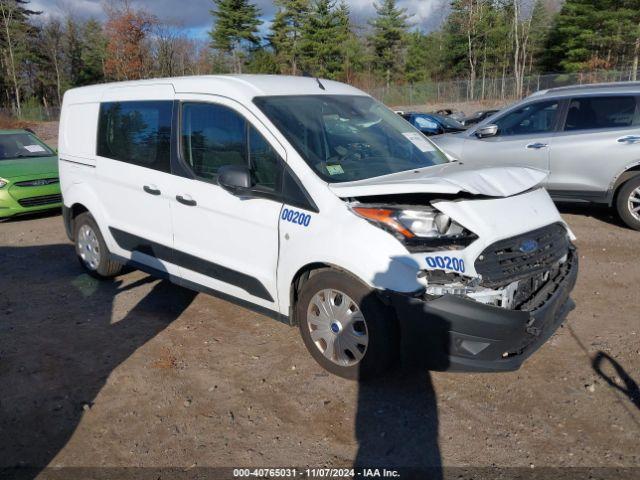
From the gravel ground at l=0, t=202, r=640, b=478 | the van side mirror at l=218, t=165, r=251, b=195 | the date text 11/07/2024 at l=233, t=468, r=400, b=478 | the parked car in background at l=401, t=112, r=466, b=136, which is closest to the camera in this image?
the date text 11/07/2024 at l=233, t=468, r=400, b=478

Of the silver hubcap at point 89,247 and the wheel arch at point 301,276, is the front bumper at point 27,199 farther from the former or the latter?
the wheel arch at point 301,276

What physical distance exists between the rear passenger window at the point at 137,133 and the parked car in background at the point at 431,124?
1293 cm

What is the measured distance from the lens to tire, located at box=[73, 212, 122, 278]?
5645 millimetres

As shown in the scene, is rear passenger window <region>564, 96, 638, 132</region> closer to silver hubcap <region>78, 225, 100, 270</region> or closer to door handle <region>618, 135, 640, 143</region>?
door handle <region>618, 135, 640, 143</region>

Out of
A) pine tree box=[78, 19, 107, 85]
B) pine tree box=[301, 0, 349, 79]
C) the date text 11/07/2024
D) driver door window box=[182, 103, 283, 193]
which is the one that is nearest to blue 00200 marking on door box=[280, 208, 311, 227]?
driver door window box=[182, 103, 283, 193]

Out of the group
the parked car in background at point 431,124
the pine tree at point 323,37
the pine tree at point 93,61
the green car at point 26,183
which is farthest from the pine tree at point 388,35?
the green car at point 26,183

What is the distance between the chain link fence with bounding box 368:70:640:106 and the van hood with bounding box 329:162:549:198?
132 ft

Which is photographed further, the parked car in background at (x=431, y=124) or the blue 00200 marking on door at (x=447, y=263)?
the parked car in background at (x=431, y=124)

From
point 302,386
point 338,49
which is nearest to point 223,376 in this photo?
point 302,386

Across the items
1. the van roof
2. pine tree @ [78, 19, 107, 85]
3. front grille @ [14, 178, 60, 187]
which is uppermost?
pine tree @ [78, 19, 107, 85]

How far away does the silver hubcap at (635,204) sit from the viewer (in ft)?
23.3

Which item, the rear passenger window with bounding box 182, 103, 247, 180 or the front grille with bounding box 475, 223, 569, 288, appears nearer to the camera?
the front grille with bounding box 475, 223, 569, 288

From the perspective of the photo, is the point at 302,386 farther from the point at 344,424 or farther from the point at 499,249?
the point at 499,249

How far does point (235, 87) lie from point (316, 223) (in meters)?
1.34
